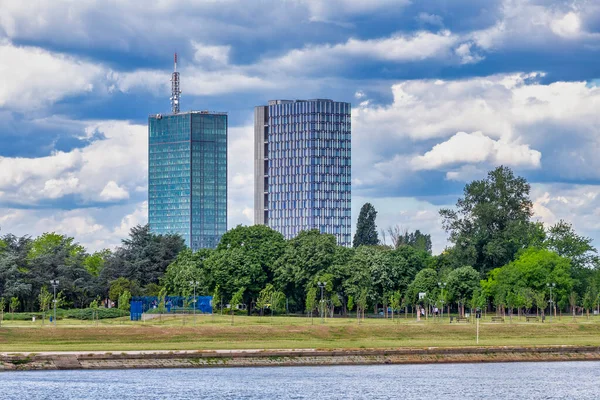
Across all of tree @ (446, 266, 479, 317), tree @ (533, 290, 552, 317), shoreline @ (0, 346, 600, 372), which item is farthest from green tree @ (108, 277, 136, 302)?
shoreline @ (0, 346, 600, 372)

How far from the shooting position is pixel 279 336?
100438 millimetres

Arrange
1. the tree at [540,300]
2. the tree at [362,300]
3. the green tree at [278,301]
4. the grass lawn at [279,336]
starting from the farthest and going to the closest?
the green tree at [278,301]
the tree at [362,300]
the tree at [540,300]
the grass lawn at [279,336]

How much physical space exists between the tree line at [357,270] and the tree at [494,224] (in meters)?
0.16

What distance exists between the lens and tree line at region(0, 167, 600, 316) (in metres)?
142

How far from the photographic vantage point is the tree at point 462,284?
144m

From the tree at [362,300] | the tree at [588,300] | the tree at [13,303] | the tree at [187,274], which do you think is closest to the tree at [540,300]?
the tree at [588,300]

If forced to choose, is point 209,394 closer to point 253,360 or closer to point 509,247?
point 253,360

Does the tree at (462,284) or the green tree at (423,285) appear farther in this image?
the tree at (462,284)

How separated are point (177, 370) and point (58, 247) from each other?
94.0 m

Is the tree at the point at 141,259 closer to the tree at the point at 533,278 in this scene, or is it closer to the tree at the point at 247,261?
the tree at the point at 247,261

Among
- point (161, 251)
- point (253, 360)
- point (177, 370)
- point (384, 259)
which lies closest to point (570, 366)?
point (253, 360)

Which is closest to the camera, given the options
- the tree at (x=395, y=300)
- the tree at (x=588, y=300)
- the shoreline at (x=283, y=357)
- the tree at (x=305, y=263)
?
the shoreline at (x=283, y=357)

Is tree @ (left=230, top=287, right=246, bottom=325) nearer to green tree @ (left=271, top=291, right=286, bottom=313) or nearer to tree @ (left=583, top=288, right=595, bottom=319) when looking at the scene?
green tree @ (left=271, top=291, right=286, bottom=313)

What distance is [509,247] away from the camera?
527ft
